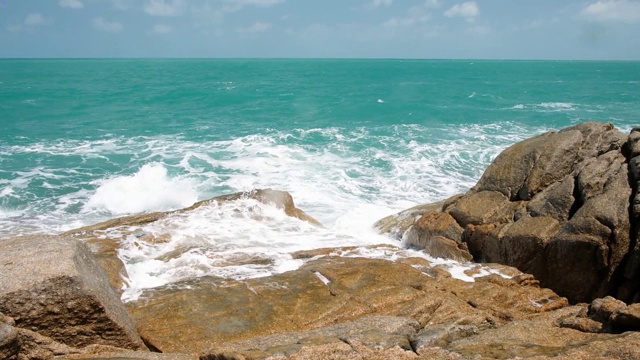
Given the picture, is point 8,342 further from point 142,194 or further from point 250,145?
point 250,145

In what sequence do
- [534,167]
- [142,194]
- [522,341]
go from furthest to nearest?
[142,194] < [534,167] < [522,341]

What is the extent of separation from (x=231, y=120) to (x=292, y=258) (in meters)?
32.5

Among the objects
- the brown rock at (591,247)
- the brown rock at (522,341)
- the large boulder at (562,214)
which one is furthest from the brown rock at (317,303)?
the large boulder at (562,214)

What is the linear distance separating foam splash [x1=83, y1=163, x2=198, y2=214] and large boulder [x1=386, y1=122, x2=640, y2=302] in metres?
11.5

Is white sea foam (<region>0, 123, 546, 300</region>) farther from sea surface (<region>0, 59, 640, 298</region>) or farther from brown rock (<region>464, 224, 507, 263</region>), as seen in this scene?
brown rock (<region>464, 224, 507, 263</region>)

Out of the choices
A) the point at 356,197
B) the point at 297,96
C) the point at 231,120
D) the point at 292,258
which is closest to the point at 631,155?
the point at 292,258

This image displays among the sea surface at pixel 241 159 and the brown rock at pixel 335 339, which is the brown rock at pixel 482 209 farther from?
the brown rock at pixel 335 339

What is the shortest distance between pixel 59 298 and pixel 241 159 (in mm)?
21881

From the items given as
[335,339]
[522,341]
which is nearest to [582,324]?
[522,341]

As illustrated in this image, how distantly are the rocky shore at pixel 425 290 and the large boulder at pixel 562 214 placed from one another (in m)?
0.03

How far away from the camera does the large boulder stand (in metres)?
10.2

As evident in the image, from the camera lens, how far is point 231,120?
1710 inches

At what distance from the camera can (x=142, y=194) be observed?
2250cm

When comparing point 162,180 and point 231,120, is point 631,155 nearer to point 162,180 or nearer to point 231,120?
point 162,180
